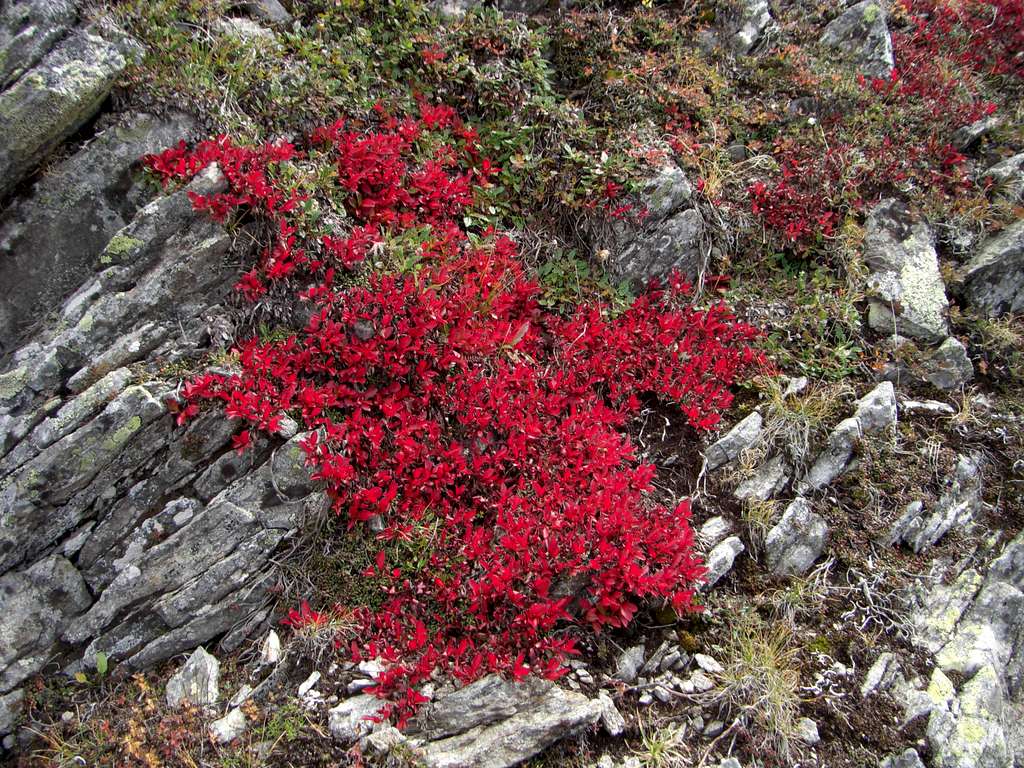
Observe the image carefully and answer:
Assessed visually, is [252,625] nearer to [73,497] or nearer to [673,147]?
[73,497]

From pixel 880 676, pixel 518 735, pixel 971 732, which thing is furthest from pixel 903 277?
pixel 518 735

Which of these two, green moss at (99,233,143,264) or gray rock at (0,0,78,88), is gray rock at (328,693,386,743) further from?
gray rock at (0,0,78,88)

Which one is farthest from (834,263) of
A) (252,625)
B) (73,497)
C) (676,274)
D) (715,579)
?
(73,497)

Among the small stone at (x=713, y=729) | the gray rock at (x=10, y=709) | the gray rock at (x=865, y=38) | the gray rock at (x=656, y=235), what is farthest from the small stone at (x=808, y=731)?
the gray rock at (x=865, y=38)

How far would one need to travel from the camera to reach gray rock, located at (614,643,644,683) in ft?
16.4

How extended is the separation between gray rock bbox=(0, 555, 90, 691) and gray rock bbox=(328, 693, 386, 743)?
2180 millimetres

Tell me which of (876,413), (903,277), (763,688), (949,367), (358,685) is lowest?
(358,685)

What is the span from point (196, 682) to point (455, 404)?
2903 mm

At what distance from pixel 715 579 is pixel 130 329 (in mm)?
5295

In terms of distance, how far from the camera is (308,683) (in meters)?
4.77

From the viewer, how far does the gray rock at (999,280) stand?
7.50m

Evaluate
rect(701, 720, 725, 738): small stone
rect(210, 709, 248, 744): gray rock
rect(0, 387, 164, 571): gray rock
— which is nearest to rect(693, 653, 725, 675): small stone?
rect(701, 720, 725, 738): small stone

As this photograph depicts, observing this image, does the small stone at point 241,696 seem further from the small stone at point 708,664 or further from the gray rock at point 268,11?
the gray rock at point 268,11

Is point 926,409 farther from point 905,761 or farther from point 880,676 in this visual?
point 905,761
